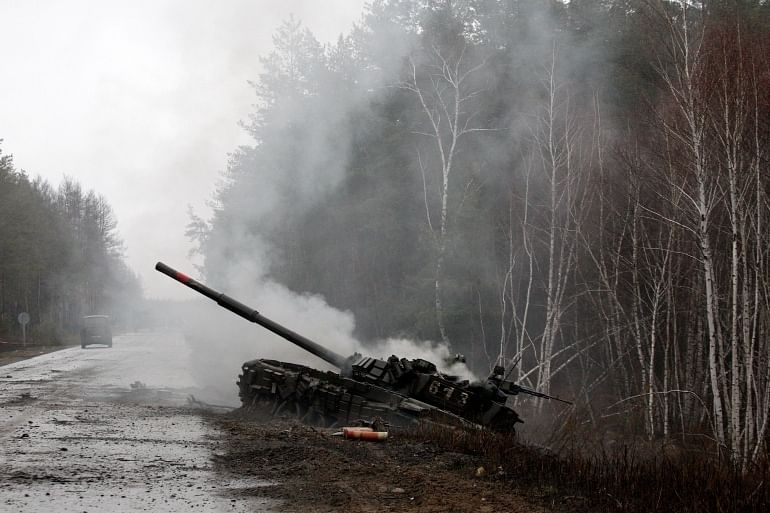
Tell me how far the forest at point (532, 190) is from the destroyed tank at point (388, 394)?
3.59m

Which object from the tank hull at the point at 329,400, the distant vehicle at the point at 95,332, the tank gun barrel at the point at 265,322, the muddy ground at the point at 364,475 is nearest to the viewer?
the muddy ground at the point at 364,475

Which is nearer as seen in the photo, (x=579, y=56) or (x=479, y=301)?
(x=479, y=301)

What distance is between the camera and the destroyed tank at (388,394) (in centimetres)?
1305

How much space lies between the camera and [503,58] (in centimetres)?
2852

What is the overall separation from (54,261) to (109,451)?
185 feet

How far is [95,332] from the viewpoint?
41.0m

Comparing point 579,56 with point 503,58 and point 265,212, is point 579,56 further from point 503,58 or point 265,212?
point 265,212

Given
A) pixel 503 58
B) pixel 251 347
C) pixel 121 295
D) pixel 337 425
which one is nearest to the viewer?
pixel 337 425

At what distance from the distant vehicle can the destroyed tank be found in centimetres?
2872

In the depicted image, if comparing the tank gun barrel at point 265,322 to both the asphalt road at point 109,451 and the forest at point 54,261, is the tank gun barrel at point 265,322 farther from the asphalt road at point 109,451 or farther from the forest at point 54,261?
the forest at point 54,261

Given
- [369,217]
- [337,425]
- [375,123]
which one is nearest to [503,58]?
[375,123]

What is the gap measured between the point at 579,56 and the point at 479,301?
898 centimetres

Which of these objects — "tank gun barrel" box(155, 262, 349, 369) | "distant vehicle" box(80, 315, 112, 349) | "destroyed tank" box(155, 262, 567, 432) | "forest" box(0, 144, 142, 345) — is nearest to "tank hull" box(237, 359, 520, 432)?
"destroyed tank" box(155, 262, 567, 432)

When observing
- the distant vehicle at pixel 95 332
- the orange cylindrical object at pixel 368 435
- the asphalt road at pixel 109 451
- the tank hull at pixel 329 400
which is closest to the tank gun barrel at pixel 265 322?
the tank hull at pixel 329 400
